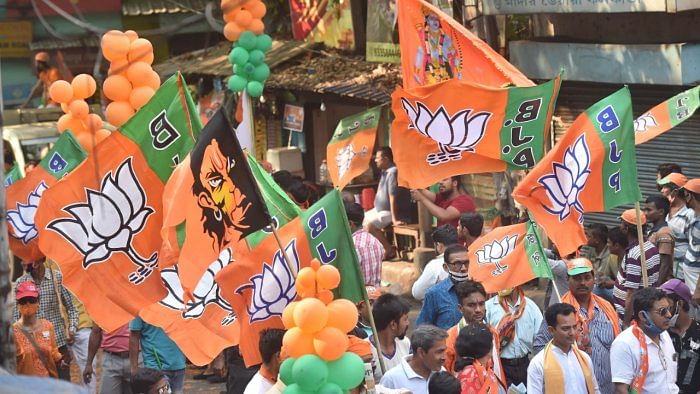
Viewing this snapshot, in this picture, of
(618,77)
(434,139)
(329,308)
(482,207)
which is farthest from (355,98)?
(329,308)

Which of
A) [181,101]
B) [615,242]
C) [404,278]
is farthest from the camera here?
[404,278]

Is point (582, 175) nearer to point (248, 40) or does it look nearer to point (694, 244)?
point (694, 244)

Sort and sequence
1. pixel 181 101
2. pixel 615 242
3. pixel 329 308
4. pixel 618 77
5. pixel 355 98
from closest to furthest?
pixel 329 308 → pixel 181 101 → pixel 615 242 → pixel 618 77 → pixel 355 98

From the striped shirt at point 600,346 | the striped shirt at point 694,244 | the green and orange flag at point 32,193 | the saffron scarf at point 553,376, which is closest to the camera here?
the saffron scarf at point 553,376

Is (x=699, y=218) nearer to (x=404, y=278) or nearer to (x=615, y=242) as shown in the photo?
(x=615, y=242)

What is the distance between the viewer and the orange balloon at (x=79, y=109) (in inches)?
417

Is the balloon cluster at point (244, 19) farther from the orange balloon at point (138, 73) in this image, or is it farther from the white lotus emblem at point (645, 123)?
the white lotus emblem at point (645, 123)

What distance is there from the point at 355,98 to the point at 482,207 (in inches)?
101

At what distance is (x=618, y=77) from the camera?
14086 millimetres

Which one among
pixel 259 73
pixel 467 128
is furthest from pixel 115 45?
pixel 259 73

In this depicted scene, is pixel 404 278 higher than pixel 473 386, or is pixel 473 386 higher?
pixel 473 386

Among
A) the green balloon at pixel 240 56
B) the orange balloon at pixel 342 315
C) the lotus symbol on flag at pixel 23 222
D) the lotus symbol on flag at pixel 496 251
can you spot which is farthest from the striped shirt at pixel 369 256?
the green balloon at pixel 240 56

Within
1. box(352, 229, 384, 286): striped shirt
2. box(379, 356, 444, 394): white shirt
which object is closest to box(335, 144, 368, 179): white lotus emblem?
box(352, 229, 384, 286): striped shirt

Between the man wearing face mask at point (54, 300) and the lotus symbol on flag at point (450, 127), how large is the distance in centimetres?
290
